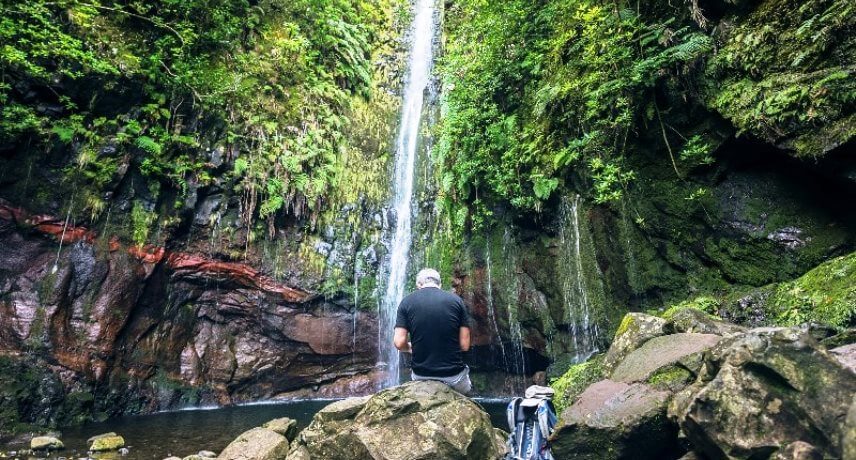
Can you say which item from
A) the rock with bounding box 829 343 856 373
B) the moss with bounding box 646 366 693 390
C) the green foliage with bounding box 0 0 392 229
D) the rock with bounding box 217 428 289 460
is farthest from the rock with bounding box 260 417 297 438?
the rock with bounding box 829 343 856 373

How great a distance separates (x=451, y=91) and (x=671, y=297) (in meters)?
7.83

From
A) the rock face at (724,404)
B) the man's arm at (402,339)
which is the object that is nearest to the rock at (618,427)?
the rock face at (724,404)

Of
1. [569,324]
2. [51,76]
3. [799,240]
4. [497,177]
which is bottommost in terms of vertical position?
[569,324]

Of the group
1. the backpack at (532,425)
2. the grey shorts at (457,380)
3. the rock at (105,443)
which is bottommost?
the rock at (105,443)

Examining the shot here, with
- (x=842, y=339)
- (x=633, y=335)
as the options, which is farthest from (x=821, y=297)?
(x=633, y=335)

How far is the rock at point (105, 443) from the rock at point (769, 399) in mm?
8269

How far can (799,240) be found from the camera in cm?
680

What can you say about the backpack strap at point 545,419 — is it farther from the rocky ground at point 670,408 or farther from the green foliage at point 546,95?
the green foliage at point 546,95

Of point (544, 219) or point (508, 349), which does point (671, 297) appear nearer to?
point (544, 219)

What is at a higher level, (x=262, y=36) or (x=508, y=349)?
(x=262, y=36)

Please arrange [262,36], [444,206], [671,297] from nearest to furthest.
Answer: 1. [671,297]
2. [444,206]
3. [262,36]

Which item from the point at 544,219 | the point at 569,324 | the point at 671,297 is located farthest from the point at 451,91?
the point at 671,297

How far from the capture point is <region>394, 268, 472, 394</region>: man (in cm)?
459

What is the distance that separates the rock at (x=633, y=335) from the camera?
5.17 meters
